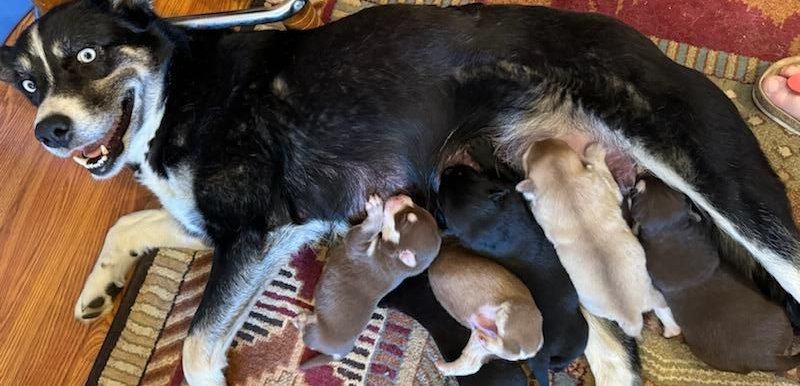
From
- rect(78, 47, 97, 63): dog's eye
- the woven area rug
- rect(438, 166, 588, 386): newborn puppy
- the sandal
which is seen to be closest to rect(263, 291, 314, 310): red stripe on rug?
the woven area rug

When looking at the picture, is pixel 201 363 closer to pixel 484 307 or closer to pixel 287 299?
pixel 287 299

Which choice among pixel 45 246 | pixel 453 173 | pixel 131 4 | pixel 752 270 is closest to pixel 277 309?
pixel 453 173

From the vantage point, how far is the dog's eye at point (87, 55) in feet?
6.39

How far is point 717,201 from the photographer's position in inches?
74.1

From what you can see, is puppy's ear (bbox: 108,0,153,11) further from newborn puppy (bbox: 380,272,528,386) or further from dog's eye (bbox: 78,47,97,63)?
newborn puppy (bbox: 380,272,528,386)

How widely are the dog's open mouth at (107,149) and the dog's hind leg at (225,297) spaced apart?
37 centimetres

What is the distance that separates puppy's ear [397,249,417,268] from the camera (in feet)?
6.23

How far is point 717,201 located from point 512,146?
517 mm

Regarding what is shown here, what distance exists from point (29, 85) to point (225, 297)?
0.73m

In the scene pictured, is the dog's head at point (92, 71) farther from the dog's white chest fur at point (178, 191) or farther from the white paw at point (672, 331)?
the white paw at point (672, 331)

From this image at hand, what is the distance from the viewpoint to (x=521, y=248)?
1.96 metres

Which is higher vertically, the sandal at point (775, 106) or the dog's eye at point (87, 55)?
the dog's eye at point (87, 55)

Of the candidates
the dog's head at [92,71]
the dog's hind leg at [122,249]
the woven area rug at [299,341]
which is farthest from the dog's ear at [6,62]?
the woven area rug at [299,341]

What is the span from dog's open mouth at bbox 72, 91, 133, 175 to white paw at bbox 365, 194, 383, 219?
25.9 inches
